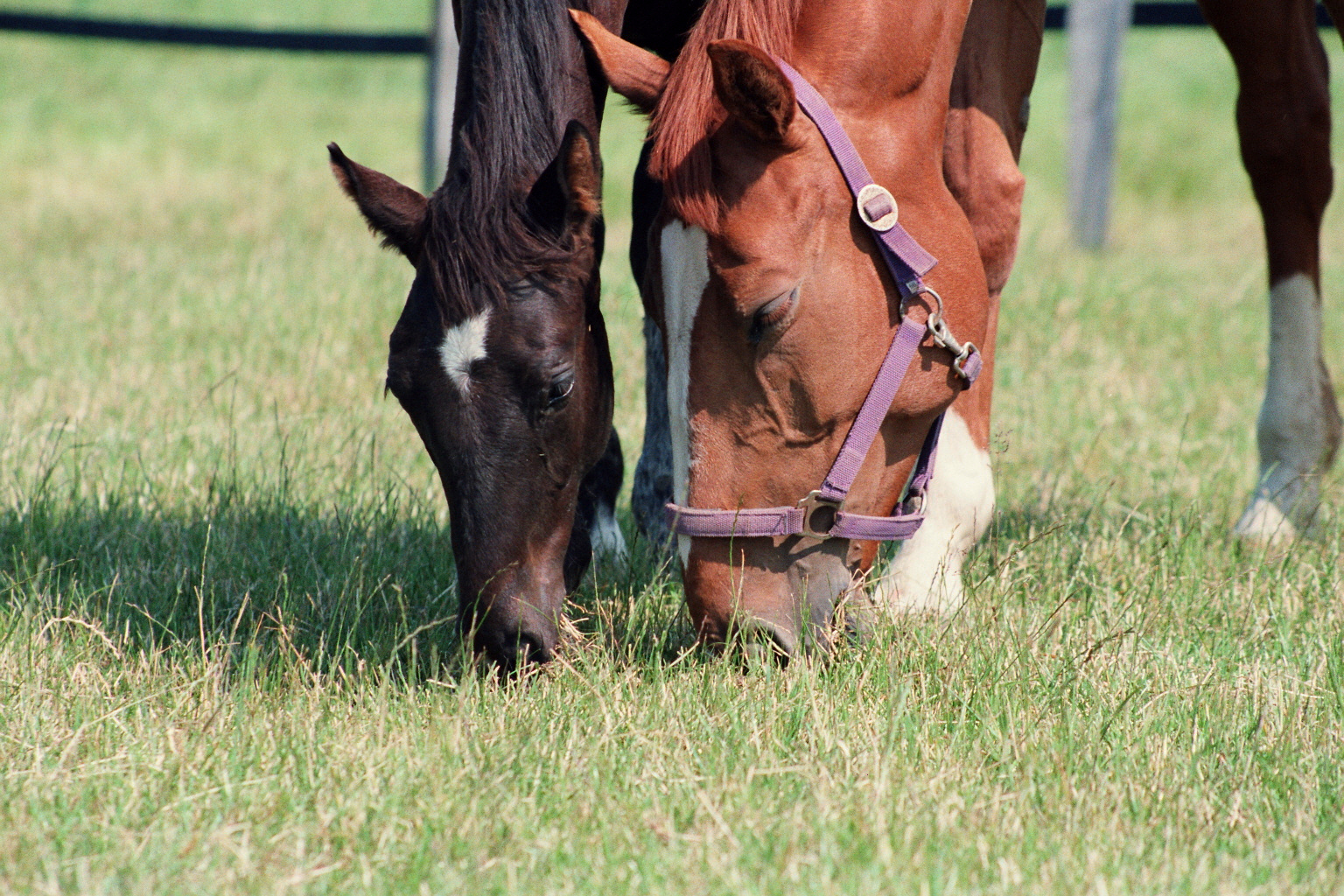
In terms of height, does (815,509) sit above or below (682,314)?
below

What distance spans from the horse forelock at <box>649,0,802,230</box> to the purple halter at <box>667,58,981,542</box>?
9 cm

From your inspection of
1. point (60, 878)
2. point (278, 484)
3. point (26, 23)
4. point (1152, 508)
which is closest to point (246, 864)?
point (60, 878)

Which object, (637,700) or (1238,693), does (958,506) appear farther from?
(637,700)

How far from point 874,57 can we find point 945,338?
1.68ft

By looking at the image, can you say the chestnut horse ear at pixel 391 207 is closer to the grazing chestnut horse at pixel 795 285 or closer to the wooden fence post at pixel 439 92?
the grazing chestnut horse at pixel 795 285

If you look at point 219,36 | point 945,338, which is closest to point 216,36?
point 219,36

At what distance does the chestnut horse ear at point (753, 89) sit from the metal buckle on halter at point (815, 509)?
62 centimetres

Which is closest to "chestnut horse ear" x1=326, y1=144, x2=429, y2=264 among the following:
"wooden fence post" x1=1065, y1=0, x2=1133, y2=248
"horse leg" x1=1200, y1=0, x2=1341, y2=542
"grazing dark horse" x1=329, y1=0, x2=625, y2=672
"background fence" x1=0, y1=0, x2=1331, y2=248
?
"grazing dark horse" x1=329, y1=0, x2=625, y2=672

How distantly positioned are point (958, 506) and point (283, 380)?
111 inches

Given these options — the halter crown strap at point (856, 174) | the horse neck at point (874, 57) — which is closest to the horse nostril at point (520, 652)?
the halter crown strap at point (856, 174)

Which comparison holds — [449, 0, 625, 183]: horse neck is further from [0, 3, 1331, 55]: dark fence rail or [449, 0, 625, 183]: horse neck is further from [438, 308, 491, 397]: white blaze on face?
[0, 3, 1331, 55]: dark fence rail

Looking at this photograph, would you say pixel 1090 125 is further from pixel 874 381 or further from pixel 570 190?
pixel 570 190

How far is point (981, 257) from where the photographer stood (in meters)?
2.80

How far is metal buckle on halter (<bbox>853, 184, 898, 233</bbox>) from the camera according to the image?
7.56 feet
